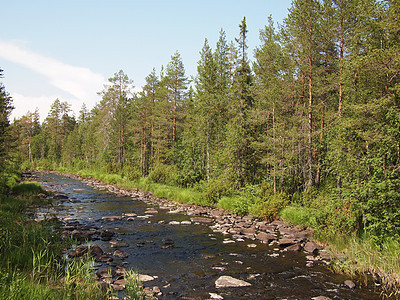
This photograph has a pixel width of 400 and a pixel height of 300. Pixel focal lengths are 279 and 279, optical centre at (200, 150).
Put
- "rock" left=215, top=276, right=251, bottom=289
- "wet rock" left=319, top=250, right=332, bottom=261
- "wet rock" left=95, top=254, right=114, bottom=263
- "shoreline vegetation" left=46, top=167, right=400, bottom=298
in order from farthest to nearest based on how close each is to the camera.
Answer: "wet rock" left=319, top=250, right=332, bottom=261 → "wet rock" left=95, top=254, right=114, bottom=263 → "rock" left=215, top=276, right=251, bottom=289 → "shoreline vegetation" left=46, top=167, right=400, bottom=298

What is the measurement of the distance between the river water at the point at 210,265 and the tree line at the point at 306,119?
122 inches

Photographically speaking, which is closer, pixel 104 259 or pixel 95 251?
pixel 104 259

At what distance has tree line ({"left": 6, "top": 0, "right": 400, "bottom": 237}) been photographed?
1076 centimetres

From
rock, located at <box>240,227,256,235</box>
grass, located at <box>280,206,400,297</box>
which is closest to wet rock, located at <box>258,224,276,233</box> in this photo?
rock, located at <box>240,227,256,235</box>

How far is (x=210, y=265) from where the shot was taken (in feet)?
32.6

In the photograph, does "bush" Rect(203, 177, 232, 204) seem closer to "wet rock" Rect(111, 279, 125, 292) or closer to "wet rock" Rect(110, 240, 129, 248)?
"wet rock" Rect(110, 240, 129, 248)

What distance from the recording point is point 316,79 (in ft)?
59.5

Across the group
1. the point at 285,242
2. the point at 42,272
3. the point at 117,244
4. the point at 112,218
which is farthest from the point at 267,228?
the point at 42,272

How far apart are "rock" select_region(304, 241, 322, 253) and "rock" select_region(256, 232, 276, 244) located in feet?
5.29

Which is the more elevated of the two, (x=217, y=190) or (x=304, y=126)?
(x=304, y=126)

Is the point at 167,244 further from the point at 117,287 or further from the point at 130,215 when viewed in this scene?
the point at 130,215

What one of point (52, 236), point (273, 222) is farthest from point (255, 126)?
point (52, 236)

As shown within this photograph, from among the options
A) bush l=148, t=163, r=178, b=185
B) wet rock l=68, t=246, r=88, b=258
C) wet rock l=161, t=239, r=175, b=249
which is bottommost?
wet rock l=161, t=239, r=175, b=249

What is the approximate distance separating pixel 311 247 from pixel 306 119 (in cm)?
894
